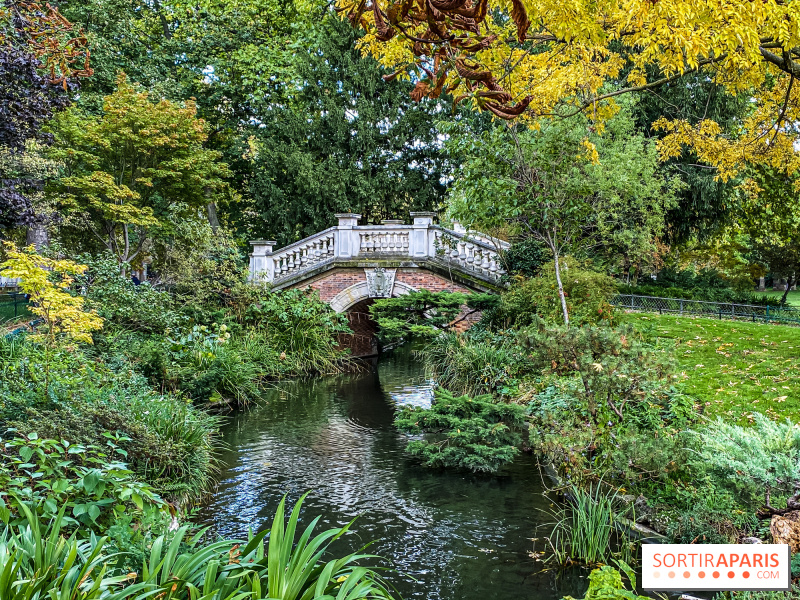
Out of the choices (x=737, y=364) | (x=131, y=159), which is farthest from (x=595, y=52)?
(x=131, y=159)

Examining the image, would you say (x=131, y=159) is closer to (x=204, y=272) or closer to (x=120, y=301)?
(x=204, y=272)

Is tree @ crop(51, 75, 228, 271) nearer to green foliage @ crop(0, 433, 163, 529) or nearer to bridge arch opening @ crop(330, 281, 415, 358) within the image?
bridge arch opening @ crop(330, 281, 415, 358)

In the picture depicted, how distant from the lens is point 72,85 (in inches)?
425

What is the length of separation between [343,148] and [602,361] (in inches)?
636

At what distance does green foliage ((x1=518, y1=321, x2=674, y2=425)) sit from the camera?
22.2ft

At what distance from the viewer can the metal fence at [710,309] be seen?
17.5 meters

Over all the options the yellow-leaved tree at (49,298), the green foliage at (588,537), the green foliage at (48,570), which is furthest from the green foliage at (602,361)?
the yellow-leaved tree at (49,298)

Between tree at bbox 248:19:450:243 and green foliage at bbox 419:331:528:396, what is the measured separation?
30.9ft

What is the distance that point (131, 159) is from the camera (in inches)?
776

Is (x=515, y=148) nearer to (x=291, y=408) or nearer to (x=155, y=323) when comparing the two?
(x=291, y=408)

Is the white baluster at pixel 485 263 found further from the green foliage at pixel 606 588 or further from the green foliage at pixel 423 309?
the green foliage at pixel 606 588

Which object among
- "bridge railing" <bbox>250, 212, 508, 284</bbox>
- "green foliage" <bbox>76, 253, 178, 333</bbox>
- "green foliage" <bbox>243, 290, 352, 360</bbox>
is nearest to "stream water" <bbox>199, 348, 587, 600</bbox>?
"green foliage" <bbox>76, 253, 178, 333</bbox>

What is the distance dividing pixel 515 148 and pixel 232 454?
289 inches

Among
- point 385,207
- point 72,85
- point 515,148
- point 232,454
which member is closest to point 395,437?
point 232,454
